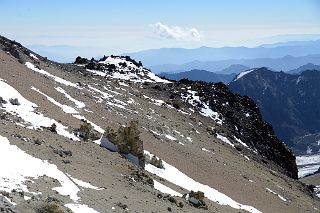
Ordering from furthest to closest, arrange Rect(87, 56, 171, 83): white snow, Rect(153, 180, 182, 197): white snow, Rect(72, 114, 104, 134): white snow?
1. Rect(87, 56, 171, 83): white snow
2. Rect(72, 114, 104, 134): white snow
3. Rect(153, 180, 182, 197): white snow

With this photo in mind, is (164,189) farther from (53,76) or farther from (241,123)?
(241,123)

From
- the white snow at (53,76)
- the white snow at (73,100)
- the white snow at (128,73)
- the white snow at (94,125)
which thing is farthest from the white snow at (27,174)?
the white snow at (128,73)

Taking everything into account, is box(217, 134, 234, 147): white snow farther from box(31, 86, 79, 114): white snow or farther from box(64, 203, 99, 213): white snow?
box(64, 203, 99, 213): white snow

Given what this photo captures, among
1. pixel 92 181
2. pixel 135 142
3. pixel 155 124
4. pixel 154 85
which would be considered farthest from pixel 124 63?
pixel 92 181

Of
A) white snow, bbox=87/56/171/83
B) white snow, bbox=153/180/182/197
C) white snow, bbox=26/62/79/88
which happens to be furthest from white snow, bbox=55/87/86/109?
white snow, bbox=87/56/171/83

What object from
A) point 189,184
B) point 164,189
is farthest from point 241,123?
point 164,189

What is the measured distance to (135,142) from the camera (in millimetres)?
40531

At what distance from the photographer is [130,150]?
131 feet

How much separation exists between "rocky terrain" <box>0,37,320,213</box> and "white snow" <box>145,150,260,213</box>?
167mm

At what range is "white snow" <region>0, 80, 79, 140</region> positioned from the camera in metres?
37.8

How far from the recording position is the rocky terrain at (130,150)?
25.7m

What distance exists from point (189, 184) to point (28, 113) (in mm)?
16464

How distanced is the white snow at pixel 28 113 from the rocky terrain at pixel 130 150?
112mm

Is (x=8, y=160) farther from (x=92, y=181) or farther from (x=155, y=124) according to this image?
(x=155, y=124)
